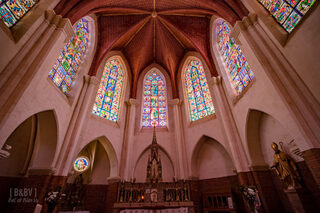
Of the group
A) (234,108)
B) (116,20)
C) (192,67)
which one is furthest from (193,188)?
(116,20)

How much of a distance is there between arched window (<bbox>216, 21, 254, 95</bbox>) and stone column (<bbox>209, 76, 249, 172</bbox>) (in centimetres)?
A: 91

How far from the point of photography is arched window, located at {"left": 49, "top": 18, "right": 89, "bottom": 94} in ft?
24.7

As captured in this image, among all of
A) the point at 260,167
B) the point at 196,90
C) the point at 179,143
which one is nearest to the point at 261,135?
the point at 260,167

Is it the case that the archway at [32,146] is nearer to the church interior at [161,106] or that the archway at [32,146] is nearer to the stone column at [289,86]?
the church interior at [161,106]

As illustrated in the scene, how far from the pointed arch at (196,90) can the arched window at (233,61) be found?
7.26 feet

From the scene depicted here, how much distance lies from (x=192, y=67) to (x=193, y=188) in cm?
906

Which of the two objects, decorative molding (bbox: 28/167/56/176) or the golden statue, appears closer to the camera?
the golden statue

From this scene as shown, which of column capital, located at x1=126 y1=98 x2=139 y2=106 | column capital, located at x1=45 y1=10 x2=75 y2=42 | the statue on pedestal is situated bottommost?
the statue on pedestal

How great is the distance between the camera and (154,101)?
13.3m

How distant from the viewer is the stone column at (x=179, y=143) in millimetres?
9941

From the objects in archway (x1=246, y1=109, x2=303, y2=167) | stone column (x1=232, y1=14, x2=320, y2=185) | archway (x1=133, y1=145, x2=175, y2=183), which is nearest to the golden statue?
archway (x1=246, y1=109, x2=303, y2=167)

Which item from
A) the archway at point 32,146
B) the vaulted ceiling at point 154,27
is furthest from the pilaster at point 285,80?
the archway at point 32,146

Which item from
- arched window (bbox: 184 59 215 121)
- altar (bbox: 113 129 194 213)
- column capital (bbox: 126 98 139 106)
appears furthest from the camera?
column capital (bbox: 126 98 139 106)

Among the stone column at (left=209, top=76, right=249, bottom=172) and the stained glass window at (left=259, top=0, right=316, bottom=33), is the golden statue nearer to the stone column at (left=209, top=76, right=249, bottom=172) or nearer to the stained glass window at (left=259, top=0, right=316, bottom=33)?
the stone column at (left=209, top=76, right=249, bottom=172)
